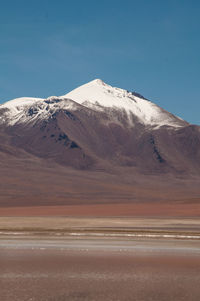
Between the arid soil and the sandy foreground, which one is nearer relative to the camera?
the arid soil

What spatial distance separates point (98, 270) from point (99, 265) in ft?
4.88

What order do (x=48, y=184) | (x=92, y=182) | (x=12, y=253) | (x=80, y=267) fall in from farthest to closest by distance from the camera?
(x=92, y=182) < (x=48, y=184) < (x=12, y=253) < (x=80, y=267)

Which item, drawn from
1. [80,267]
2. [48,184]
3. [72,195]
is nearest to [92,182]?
[48,184]

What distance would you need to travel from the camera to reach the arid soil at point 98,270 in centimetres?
2106

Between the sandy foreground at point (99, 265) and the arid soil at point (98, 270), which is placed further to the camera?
the sandy foreground at point (99, 265)

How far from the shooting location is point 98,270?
87.0ft

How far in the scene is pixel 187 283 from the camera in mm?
23594

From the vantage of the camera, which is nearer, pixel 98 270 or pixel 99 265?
pixel 98 270

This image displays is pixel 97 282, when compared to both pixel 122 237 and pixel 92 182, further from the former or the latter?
pixel 92 182

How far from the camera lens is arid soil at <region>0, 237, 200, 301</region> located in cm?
2106

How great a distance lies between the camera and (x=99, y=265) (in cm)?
2802

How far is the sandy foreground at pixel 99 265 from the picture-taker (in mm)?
21250

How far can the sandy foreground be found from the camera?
21250 mm

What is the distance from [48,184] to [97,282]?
165m
